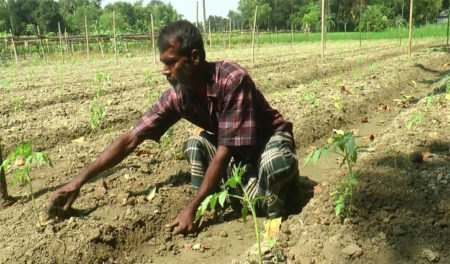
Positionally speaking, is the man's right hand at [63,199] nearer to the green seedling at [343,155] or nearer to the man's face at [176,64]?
the man's face at [176,64]

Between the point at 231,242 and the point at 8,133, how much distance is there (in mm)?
3140

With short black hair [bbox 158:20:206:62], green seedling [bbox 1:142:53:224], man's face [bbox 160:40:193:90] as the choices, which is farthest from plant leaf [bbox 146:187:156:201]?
short black hair [bbox 158:20:206:62]

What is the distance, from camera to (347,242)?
7.10 ft

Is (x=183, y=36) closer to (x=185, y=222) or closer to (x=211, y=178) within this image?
(x=211, y=178)

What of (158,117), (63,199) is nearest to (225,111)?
(158,117)

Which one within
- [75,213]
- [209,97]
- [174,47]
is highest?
[174,47]

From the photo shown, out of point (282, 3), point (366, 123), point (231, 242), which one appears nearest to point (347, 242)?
point (231, 242)

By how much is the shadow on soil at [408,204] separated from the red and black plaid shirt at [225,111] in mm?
694

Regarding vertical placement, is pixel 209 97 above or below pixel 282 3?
below

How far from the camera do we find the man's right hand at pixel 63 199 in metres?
2.59

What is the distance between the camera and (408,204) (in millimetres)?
2445

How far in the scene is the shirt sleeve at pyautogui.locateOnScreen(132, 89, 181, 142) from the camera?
9.05 ft

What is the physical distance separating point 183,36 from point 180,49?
0.23 feet

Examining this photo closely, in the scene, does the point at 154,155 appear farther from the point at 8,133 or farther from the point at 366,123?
the point at 366,123
